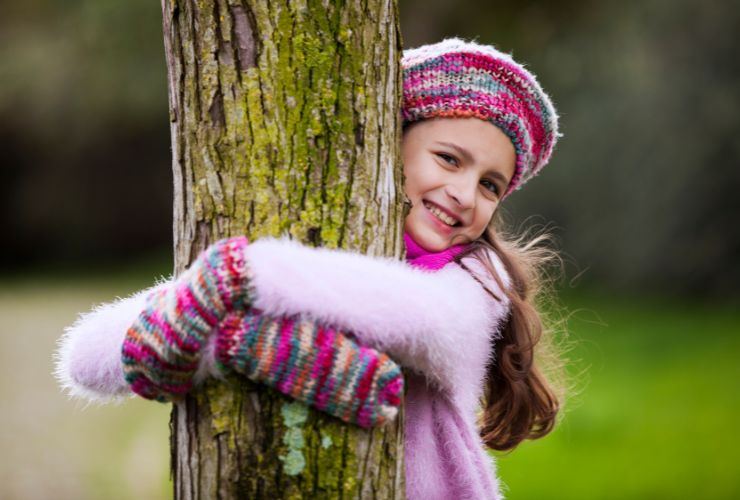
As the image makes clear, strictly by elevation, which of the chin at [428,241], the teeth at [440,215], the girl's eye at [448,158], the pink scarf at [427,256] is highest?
the girl's eye at [448,158]

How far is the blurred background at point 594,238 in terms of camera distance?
6.36m

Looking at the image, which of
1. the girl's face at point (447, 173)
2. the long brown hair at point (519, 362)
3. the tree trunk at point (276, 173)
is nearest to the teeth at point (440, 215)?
the girl's face at point (447, 173)

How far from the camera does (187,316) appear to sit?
1697 millimetres

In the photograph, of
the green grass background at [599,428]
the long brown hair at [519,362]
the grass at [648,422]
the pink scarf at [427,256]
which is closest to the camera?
the pink scarf at [427,256]

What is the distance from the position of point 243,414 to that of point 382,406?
11.7 inches

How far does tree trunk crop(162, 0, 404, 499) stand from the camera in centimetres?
181

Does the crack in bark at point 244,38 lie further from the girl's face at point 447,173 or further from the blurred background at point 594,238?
the blurred background at point 594,238

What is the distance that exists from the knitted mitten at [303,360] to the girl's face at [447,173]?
26.7 inches

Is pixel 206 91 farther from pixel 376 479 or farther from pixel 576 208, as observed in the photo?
pixel 576 208

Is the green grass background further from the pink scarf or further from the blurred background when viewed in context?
the pink scarf

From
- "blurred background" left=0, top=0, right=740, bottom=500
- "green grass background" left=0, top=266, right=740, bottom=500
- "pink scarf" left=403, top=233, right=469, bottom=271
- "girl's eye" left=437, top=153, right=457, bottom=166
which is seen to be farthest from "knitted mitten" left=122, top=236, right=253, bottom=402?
"green grass background" left=0, top=266, right=740, bottom=500

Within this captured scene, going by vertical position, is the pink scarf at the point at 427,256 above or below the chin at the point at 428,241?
below

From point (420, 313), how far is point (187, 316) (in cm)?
48

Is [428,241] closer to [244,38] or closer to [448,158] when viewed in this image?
[448,158]
